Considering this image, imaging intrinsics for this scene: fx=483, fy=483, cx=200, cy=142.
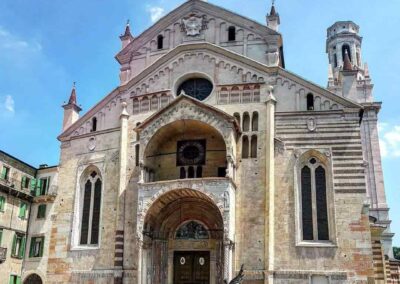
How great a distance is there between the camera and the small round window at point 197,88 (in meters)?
27.3

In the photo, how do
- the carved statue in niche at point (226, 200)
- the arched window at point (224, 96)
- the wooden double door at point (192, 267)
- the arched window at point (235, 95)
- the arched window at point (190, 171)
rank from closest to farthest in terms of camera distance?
1. the carved statue in niche at point (226, 200)
2. the wooden double door at point (192, 267)
3. the arched window at point (190, 171)
4. the arched window at point (235, 95)
5. the arched window at point (224, 96)

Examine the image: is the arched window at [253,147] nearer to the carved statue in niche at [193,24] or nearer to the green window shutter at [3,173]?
the carved statue in niche at [193,24]

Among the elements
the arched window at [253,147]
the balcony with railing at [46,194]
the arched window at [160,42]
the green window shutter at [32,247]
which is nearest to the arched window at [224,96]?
the arched window at [253,147]

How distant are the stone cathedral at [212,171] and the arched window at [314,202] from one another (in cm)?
5

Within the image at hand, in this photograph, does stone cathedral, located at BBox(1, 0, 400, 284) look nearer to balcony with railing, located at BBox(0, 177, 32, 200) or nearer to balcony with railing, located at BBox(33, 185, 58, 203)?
balcony with railing, located at BBox(33, 185, 58, 203)

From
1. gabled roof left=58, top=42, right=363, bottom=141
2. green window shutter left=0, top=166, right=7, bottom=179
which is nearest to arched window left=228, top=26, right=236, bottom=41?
gabled roof left=58, top=42, right=363, bottom=141

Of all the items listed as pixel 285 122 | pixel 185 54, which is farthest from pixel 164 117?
pixel 285 122

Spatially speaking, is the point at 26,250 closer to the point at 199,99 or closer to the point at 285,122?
the point at 199,99

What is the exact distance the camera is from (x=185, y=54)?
27922 mm

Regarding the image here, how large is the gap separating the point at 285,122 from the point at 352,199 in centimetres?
513

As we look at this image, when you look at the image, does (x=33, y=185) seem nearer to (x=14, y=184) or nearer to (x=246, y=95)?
(x=14, y=184)

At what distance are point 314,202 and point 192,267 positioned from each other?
279 inches

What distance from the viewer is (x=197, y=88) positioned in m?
27.6

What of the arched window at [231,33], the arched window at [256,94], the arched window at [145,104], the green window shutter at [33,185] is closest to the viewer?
the arched window at [256,94]
